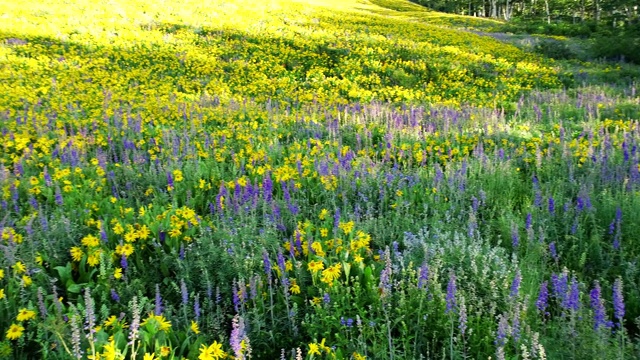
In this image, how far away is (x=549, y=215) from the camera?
4.42 metres

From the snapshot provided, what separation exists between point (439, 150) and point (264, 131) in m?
2.80

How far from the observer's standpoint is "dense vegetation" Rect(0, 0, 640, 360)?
2861mm

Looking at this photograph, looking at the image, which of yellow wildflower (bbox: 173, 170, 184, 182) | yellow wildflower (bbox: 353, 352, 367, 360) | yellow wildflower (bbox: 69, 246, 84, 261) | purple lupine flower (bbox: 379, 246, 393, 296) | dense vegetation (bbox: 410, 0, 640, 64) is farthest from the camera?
dense vegetation (bbox: 410, 0, 640, 64)

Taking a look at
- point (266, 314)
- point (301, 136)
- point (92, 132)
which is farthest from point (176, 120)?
point (266, 314)

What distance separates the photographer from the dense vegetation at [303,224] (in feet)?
9.39

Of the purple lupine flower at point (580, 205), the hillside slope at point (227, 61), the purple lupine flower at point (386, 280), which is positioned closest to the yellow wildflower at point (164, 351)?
the purple lupine flower at point (386, 280)

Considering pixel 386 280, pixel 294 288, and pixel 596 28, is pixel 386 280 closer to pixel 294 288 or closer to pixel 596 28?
pixel 294 288

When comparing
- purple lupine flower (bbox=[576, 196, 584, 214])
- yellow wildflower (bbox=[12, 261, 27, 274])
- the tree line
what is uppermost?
the tree line

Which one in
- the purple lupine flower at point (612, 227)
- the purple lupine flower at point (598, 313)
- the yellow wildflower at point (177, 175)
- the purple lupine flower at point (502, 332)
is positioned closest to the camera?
the purple lupine flower at point (502, 332)

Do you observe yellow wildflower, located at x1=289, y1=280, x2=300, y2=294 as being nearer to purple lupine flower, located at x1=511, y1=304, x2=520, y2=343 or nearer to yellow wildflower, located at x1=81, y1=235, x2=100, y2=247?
purple lupine flower, located at x1=511, y1=304, x2=520, y2=343

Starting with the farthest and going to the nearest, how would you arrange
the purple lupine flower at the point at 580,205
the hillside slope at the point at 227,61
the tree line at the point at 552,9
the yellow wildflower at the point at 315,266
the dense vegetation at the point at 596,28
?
the tree line at the point at 552,9
the dense vegetation at the point at 596,28
the hillside slope at the point at 227,61
the purple lupine flower at the point at 580,205
the yellow wildflower at the point at 315,266

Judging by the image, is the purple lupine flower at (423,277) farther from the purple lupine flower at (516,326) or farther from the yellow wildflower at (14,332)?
the yellow wildflower at (14,332)

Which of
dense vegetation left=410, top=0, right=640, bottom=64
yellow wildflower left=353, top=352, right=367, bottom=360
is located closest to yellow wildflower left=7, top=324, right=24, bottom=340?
yellow wildflower left=353, top=352, right=367, bottom=360

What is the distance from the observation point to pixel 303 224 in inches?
162
